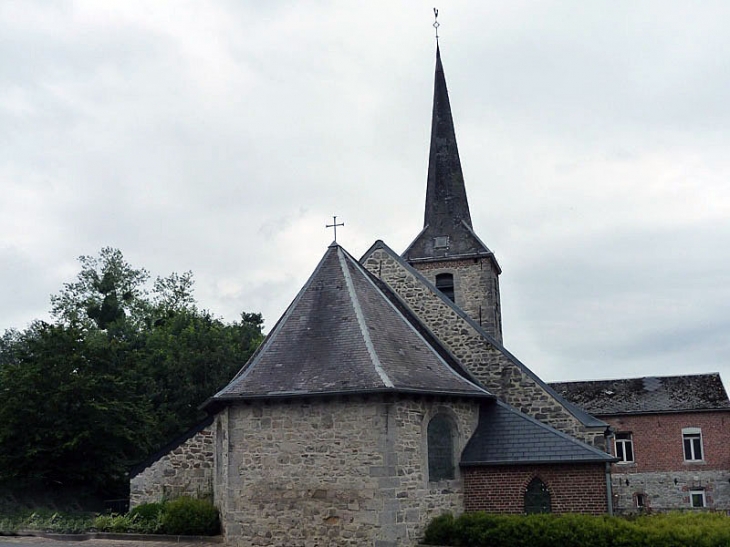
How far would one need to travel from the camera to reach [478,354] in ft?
65.4

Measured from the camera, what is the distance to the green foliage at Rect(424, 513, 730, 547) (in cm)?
1277

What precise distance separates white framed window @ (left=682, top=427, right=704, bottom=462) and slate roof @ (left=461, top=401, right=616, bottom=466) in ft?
62.9

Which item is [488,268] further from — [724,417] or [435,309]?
[724,417]

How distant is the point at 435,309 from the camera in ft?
69.5

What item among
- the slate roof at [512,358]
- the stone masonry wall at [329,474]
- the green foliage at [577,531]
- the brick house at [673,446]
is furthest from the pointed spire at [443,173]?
the green foliage at [577,531]

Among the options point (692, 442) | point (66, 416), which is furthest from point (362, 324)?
point (692, 442)

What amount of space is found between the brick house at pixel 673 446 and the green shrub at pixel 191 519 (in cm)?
2010

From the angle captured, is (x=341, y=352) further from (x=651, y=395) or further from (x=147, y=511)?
(x=651, y=395)

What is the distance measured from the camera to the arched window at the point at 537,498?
50.8 feet

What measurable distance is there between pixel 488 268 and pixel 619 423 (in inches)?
472

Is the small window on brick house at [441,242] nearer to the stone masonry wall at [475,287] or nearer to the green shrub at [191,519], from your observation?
the stone masonry wall at [475,287]

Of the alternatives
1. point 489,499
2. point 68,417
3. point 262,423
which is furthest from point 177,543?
point 68,417

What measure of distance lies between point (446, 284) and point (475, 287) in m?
1.12

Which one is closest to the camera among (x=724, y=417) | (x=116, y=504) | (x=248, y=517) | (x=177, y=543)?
(x=248, y=517)
